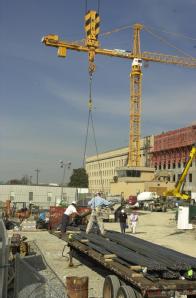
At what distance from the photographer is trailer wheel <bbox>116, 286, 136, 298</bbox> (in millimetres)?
8094

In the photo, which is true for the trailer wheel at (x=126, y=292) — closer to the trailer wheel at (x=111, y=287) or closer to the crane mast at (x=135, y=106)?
the trailer wheel at (x=111, y=287)

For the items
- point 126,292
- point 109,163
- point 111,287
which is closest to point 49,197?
point 111,287

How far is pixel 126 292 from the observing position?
26.8ft

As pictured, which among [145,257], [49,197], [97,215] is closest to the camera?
[145,257]

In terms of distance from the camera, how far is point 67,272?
42.8 feet

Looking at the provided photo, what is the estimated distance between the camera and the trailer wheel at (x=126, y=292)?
8094 millimetres

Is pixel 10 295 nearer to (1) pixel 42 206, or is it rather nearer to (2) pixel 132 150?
(1) pixel 42 206

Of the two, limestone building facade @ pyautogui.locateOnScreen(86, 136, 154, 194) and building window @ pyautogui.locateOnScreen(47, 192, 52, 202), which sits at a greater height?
limestone building facade @ pyautogui.locateOnScreen(86, 136, 154, 194)

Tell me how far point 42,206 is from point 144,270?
3911cm

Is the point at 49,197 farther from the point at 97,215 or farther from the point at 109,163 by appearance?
the point at 109,163

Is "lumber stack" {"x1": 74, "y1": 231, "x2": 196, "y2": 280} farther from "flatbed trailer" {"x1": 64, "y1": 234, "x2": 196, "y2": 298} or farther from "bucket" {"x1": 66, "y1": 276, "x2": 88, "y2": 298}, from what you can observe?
"bucket" {"x1": 66, "y1": 276, "x2": 88, "y2": 298}

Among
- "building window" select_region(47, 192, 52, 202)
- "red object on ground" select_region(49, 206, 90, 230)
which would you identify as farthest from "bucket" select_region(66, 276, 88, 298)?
A: "building window" select_region(47, 192, 52, 202)

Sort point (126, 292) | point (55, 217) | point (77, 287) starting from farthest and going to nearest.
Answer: point (55, 217), point (77, 287), point (126, 292)

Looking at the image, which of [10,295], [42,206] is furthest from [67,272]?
[42,206]
